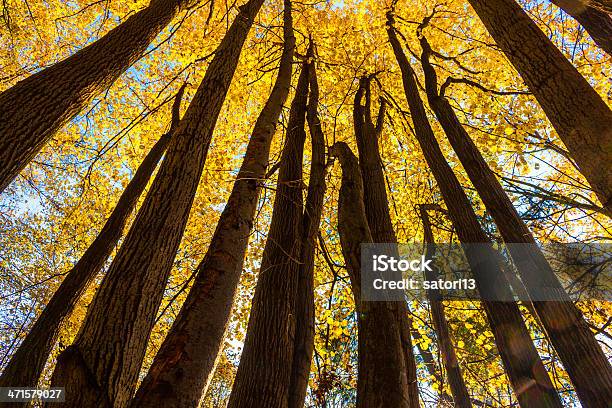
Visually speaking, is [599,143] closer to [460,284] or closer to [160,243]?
[160,243]

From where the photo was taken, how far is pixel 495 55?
623 cm

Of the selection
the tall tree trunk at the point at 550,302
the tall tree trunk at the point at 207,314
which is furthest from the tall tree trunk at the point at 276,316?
the tall tree trunk at the point at 550,302

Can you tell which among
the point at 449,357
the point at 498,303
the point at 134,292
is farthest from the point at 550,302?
the point at 134,292

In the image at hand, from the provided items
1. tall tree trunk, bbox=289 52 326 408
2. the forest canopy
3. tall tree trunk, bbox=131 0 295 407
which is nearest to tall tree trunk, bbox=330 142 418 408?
the forest canopy

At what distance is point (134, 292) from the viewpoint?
1.99 metres

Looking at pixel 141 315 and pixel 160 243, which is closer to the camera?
pixel 141 315

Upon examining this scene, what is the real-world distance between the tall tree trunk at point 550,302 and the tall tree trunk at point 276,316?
2173mm

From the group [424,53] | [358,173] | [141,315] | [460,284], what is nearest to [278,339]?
[141,315]

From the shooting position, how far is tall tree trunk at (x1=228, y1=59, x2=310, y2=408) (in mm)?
2094

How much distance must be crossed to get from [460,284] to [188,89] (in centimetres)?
648

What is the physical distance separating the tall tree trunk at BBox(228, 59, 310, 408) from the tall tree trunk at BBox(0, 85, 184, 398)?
104 inches

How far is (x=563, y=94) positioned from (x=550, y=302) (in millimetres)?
1899

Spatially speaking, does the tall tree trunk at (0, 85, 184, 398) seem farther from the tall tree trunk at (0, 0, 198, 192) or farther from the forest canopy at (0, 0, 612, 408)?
the tall tree trunk at (0, 0, 198, 192)

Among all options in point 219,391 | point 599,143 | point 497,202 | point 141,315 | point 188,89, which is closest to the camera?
point 599,143
